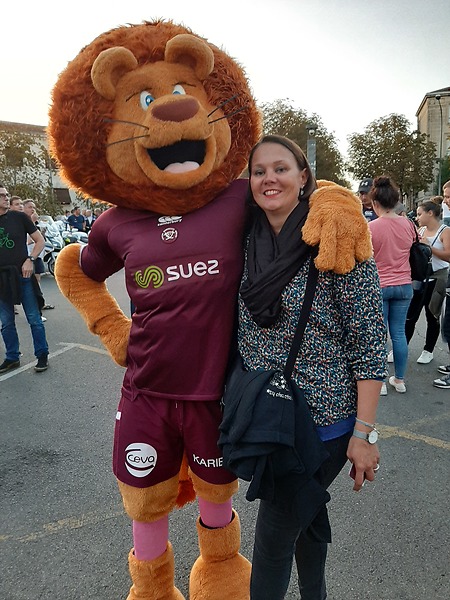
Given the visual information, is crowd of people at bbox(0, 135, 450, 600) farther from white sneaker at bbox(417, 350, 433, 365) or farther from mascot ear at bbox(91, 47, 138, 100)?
white sneaker at bbox(417, 350, 433, 365)

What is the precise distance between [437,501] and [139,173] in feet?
7.69

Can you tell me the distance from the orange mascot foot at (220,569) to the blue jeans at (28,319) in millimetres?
3461

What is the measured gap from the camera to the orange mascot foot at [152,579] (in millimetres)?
1849

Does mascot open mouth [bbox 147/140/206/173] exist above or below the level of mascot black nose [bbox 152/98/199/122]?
below

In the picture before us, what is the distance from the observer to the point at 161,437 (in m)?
1.76

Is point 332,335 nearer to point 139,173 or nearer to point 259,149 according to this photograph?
point 259,149

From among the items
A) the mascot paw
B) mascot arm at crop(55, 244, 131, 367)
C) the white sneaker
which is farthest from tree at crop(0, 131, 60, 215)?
the mascot paw

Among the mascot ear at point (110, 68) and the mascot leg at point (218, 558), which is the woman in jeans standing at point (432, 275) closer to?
the mascot leg at point (218, 558)

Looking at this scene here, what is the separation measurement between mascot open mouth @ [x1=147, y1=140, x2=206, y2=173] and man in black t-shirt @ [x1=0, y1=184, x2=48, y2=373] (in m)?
3.47

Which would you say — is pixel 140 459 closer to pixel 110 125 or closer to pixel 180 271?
pixel 180 271

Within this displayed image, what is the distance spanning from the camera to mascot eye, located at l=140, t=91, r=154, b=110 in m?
1.71

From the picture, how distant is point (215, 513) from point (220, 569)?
9.5 inches

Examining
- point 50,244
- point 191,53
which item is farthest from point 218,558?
point 50,244

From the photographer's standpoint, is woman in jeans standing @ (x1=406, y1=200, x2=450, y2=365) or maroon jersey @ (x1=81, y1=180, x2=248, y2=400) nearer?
maroon jersey @ (x1=81, y1=180, x2=248, y2=400)
